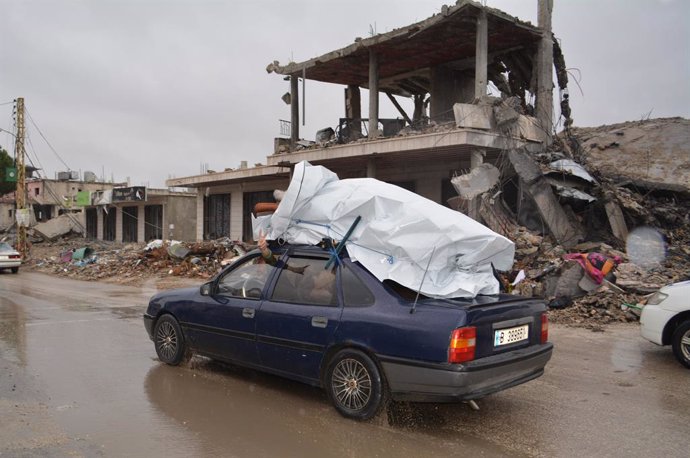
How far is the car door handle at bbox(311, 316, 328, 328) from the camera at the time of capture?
4.80 meters

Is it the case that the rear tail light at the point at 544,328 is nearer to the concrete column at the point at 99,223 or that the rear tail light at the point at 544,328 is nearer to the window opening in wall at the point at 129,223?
the window opening in wall at the point at 129,223

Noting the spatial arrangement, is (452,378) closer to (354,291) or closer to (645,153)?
(354,291)

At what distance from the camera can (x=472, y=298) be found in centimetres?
470

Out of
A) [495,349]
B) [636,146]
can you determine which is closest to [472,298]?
[495,349]

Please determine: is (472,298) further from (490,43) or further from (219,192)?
(219,192)

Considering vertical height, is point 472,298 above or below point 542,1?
below

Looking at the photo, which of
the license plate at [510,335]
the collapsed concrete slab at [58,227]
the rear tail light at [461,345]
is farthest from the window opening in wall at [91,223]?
the rear tail light at [461,345]

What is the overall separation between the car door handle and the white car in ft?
14.8

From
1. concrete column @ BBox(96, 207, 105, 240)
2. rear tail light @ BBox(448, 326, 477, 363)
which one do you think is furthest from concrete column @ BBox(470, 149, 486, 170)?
concrete column @ BBox(96, 207, 105, 240)

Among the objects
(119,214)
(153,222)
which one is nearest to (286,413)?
(153,222)

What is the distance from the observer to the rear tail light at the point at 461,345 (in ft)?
13.6

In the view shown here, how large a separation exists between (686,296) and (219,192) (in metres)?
23.4

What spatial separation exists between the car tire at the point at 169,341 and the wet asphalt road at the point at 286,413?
0.56ft

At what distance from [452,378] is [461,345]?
0.26 meters
